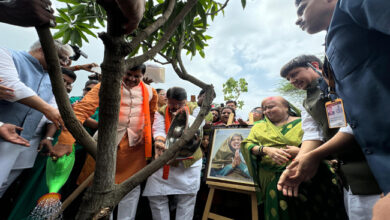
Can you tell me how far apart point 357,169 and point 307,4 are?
1.12 metres

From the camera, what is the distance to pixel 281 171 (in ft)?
6.06

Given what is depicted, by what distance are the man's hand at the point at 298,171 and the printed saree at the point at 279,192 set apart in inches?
28.5

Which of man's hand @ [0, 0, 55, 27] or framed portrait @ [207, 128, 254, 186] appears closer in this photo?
man's hand @ [0, 0, 55, 27]

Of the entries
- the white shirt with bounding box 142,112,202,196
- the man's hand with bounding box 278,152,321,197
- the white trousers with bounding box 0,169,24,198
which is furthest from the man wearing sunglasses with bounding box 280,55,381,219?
the white trousers with bounding box 0,169,24,198

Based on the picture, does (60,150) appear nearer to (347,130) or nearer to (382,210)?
(382,210)

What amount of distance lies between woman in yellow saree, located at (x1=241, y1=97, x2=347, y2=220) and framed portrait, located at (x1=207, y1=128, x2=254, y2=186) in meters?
0.50

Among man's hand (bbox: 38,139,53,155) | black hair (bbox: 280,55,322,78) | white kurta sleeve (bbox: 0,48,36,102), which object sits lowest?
man's hand (bbox: 38,139,53,155)

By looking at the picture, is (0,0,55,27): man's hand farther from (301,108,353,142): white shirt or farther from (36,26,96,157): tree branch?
(301,108,353,142): white shirt

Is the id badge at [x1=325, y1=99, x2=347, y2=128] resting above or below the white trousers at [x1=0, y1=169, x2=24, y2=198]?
above

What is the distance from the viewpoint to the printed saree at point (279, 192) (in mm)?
1552

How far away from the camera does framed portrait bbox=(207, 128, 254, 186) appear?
101 inches

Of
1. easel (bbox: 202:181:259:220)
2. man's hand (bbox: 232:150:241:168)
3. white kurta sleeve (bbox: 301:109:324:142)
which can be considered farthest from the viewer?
man's hand (bbox: 232:150:241:168)

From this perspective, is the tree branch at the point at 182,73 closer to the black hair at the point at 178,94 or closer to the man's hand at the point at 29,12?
the man's hand at the point at 29,12

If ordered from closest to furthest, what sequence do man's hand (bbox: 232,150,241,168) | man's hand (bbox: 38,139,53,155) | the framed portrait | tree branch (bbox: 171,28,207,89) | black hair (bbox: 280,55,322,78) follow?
tree branch (bbox: 171,28,207,89) < man's hand (bbox: 38,139,53,155) < black hair (bbox: 280,55,322,78) < the framed portrait < man's hand (bbox: 232,150,241,168)
